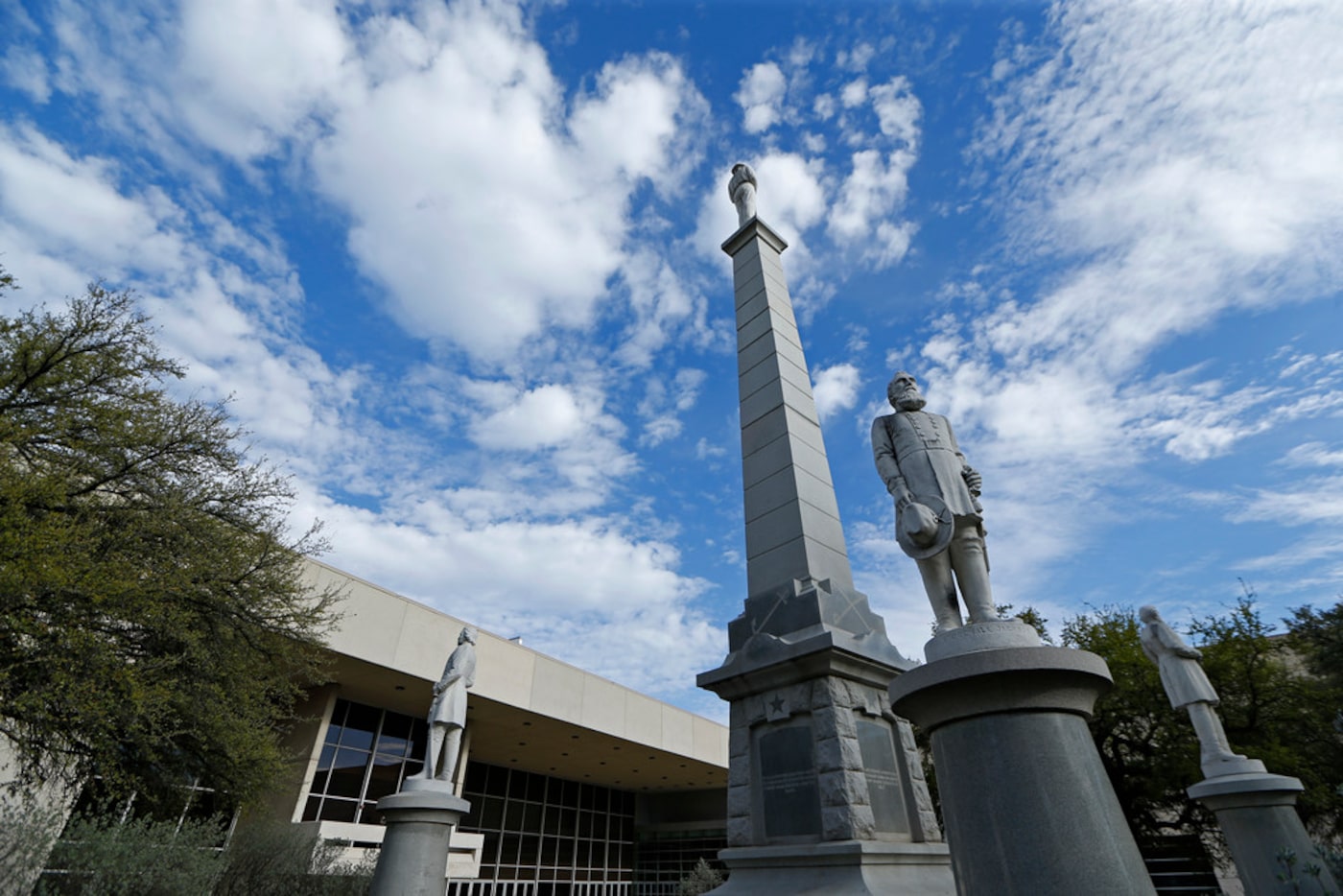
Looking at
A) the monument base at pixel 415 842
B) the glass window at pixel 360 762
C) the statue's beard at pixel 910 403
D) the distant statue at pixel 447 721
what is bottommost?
the monument base at pixel 415 842

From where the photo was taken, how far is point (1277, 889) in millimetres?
7887

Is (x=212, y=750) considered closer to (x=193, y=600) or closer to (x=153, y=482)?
(x=193, y=600)

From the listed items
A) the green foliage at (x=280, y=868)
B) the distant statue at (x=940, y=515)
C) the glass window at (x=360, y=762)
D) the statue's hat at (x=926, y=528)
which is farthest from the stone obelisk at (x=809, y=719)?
the glass window at (x=360, y=762)

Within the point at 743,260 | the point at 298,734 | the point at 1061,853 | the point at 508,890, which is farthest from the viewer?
the point at 508,890

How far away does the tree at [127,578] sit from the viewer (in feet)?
31.1

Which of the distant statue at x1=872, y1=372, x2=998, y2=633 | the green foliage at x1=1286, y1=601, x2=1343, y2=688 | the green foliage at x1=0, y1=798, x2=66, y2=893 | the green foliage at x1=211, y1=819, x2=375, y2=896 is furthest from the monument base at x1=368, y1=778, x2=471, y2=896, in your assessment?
the green foliage at x1=1286, y1=601, x2=1343, y2=688

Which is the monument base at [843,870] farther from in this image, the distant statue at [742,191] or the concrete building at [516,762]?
the concrete building at [516,762]

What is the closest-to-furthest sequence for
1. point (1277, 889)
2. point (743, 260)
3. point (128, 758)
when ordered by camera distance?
point (1277, 889), point (743, 260), point (128, 758)

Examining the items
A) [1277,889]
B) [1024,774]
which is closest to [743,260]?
[1024,774]

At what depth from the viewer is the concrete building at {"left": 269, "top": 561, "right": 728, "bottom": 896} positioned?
20953mm

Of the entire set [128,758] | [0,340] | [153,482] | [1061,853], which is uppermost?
[0,340]

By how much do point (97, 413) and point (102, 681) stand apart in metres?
4.29

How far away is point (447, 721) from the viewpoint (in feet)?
35.5

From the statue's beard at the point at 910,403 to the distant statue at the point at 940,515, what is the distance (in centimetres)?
22
